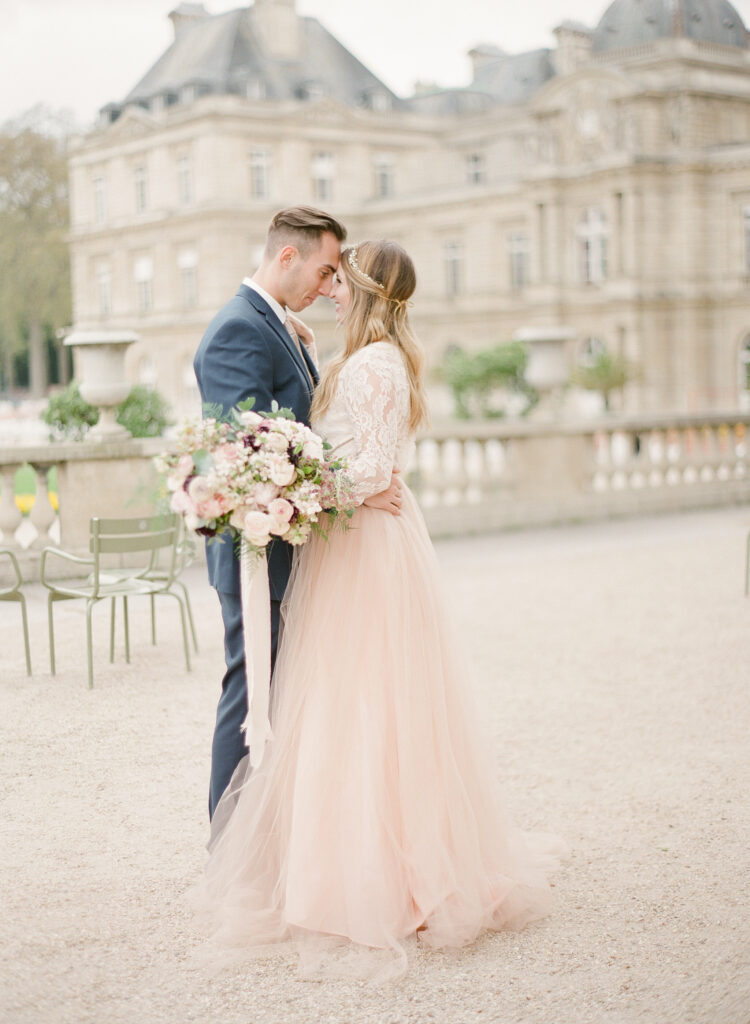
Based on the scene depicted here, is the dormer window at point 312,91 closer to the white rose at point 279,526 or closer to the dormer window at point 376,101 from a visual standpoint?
the dormer window at point 376,101

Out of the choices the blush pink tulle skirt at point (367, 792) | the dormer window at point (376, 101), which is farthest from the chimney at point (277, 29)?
the blush pink tulle skirt at point (367, 792)

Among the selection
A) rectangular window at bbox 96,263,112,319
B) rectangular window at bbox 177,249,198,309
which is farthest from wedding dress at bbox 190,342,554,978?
rectangular window at bbox 96,263,112,319

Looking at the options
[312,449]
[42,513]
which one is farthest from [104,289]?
[312,449]

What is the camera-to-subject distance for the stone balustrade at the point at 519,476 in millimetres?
8992

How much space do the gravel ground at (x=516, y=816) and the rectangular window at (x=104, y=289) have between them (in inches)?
1939

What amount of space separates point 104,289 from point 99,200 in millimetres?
4012

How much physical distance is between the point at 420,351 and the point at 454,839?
1337 mm

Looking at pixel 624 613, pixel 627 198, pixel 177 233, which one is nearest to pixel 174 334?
pixel 177 233

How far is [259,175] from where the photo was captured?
50.1 m

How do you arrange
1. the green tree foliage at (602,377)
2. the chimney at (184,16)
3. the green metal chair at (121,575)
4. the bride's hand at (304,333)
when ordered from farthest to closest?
the chimney at (184,16), the green tree foliage at (602,377), the green metal chair at (121,575), the bride's hand at (304,333)

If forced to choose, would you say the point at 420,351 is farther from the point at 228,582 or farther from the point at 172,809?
the point at 172,809

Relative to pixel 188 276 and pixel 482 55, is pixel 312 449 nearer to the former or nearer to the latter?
pixel 188 276

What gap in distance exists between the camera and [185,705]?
5.75 m

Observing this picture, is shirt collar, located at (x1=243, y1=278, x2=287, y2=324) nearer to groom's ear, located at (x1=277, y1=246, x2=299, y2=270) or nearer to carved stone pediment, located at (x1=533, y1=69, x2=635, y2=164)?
groom's ear, located at (x1=277, y1=246, x2=299, y2=270)
